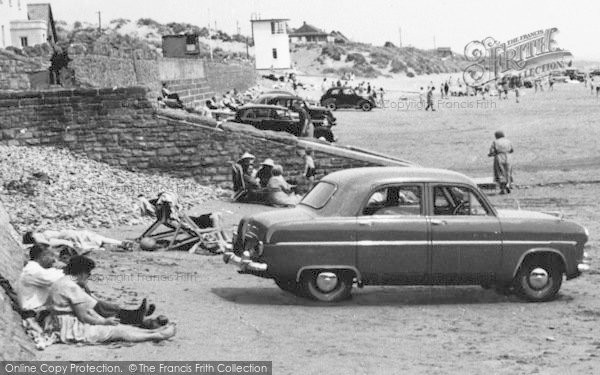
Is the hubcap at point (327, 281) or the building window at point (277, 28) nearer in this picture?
the hubcap at point (327, 281)

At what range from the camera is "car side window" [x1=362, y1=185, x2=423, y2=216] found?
1069 centimetres

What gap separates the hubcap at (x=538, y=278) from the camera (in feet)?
35.7

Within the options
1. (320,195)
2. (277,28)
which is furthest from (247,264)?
(277,28)

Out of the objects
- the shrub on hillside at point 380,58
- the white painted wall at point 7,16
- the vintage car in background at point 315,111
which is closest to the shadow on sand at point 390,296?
the vintage car in background at point 315,111

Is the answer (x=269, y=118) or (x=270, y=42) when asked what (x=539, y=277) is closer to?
(x=269, y=118)

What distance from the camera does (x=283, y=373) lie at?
7.88 m

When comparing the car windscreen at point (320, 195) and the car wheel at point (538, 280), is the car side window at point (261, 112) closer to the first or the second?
the car windscreen at point (320, 195)

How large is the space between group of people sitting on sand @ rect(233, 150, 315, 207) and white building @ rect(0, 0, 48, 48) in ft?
121

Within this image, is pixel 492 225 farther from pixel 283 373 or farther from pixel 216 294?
pixel 283 373

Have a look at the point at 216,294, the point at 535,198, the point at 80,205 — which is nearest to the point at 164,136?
the point at 80,205

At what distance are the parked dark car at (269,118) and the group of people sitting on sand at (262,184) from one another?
29.8ft

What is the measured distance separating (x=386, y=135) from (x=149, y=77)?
32.8 ft

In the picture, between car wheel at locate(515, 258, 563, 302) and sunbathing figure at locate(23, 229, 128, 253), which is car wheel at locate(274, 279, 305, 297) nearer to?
car wheel at locate(515, 258, 563, 302)

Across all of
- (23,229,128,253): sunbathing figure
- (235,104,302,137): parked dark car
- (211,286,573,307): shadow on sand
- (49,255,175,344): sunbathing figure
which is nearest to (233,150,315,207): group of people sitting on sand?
(23,229,128,253): sunbathing figure
